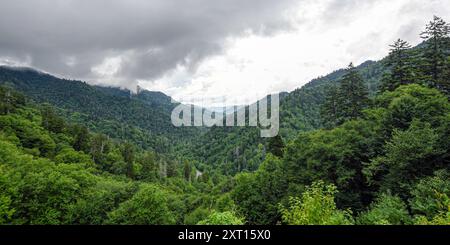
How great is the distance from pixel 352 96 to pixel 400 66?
25.7 feet

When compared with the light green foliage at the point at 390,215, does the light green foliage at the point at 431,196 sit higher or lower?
higher

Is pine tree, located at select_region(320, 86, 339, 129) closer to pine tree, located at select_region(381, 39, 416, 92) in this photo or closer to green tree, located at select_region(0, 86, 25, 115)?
pine tree, located at select_region(381, 39, 416, 92)

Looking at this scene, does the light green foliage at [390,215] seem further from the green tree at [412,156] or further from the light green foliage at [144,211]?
the light green foliage at [144,211]

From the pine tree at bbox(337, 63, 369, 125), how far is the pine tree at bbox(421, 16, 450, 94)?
9020 mm

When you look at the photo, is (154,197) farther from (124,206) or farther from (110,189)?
(110,189)

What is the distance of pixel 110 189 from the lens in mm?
47000

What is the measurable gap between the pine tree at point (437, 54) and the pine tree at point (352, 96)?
29.6ft

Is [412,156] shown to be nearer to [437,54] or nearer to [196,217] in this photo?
[437,54]

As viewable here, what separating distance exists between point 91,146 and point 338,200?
99926 mm

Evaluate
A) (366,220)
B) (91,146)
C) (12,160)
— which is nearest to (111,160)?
(91,146)

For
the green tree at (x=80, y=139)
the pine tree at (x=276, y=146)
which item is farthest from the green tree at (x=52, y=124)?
the pine tree at (x=276, y=146)

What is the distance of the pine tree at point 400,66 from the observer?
35672mm

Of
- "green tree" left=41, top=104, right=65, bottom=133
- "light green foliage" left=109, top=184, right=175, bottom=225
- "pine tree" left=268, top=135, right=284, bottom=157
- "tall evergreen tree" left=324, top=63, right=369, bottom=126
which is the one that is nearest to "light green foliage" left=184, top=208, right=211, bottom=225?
"light green foliage" left=109, top=184, right=175, bottom=225

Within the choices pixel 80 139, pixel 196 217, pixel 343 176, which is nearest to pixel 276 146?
pixel 196 217
